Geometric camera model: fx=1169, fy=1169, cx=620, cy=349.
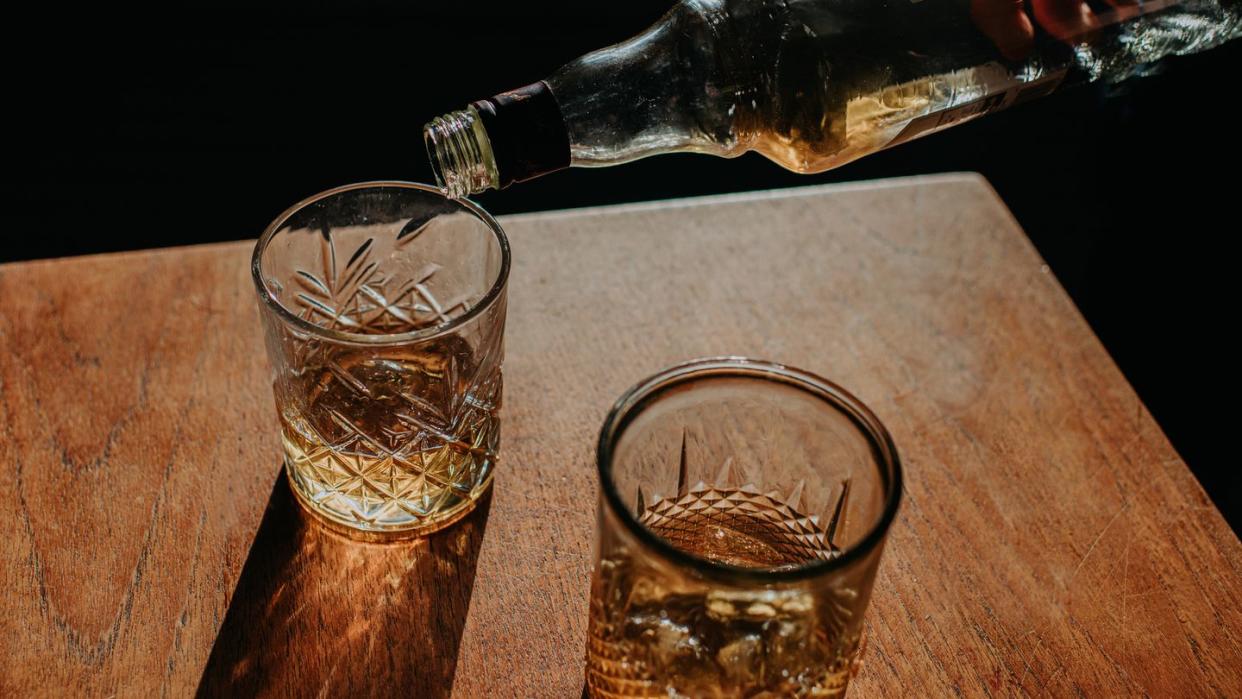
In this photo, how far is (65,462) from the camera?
2.31 feet

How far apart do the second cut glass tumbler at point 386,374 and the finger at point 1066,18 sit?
0.34 meters

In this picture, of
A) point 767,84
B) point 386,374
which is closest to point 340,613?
point 386,374

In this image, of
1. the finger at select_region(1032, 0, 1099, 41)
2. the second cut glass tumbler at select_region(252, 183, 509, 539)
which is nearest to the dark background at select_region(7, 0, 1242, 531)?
the finger at select_region(1032, 0, 1099, 41)

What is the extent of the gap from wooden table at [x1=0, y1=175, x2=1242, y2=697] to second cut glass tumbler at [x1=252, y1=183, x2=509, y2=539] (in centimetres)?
3

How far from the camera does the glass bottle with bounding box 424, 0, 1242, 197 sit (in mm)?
637

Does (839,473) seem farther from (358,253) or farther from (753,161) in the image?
(753,161)

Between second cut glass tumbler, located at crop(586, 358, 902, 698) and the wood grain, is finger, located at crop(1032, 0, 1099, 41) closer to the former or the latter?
second cut glass tumbler, located at crop(586, 358, 902, 698)

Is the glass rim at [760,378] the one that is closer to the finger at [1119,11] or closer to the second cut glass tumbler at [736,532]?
the second cut glass tumbler at [736,532]

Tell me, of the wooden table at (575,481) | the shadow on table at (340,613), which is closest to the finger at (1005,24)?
the wooden table at (575,481)

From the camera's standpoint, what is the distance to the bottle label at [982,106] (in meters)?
0.69

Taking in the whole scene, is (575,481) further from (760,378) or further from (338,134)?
(338,134)

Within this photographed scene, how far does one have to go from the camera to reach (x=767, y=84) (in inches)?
25.4

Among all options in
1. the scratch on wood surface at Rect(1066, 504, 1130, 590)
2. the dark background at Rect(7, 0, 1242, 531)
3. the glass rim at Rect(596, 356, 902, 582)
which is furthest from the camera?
the dark background at Rect(7, 0, 1242, 531)

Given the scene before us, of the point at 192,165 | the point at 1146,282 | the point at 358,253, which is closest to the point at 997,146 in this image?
the point at 1146,282
